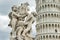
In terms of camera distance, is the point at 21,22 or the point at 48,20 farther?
the point at 48,20

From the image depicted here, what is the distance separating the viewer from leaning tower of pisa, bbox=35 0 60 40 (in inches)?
3386

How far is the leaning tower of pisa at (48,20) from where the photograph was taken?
8600 centimetres

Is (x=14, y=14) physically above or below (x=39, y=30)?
above

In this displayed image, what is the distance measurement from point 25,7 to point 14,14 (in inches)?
33.7

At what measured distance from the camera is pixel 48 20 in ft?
288

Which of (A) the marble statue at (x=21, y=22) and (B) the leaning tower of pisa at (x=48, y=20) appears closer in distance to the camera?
(A) the marble statue at (x=21, y=22)

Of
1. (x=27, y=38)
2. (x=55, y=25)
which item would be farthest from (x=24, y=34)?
(x=55, y=25)

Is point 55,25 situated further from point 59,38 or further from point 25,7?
point 25,7

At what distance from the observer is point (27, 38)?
13.5 metres

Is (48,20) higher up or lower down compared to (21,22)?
lower down

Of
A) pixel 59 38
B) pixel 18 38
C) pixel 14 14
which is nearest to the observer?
pixel 18 38

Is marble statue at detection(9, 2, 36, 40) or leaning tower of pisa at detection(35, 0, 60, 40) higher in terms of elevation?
marble statue at detection(9, 2, 36, 40)

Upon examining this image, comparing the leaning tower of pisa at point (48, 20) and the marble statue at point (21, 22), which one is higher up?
the marble statue at point (21, 22)

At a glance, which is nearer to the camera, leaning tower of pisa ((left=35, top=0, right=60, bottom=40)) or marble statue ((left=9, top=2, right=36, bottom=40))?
marble statue ((left=9, top=2, right=36, bottom=40))
